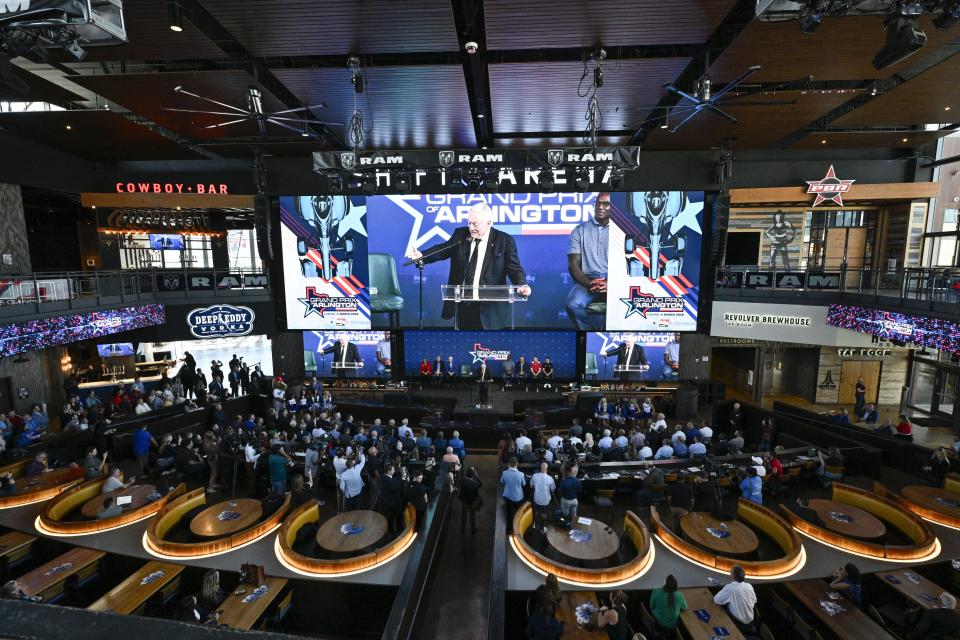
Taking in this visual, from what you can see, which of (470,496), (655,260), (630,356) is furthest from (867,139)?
(470,496)

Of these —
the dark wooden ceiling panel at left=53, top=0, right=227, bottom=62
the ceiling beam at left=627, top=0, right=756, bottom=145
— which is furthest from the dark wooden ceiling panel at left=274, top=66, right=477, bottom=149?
the ceiling beam at left=627, top=0, right=756, bottom=145

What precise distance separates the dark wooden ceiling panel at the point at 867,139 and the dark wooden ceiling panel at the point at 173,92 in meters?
15.7

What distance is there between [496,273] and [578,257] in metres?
2.98

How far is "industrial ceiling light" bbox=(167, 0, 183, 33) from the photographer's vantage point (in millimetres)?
7199

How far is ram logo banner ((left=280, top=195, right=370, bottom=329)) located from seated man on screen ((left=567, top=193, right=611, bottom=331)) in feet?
24.7

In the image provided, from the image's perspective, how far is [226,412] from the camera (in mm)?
14180

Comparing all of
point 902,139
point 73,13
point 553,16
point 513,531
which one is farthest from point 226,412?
point 902,139

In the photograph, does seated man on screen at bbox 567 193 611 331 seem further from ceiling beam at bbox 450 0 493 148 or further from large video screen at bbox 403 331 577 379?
ceiling beam at bbox 450 0 493 148

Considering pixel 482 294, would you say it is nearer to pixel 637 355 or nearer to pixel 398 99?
pixel 637 355

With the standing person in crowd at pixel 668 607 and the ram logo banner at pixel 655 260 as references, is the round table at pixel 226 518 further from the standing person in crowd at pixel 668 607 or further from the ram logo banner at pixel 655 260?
the ram logo banner at pixel 655 260

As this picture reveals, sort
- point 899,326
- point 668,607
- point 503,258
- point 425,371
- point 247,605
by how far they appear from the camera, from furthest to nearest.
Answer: point 425,371 < point 503,258 < point 899,326 < point 247,605 < point 668,607

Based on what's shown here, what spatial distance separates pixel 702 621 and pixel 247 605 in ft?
17.6

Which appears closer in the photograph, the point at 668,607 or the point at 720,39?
the point at 668,607

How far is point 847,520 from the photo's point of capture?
7438mm
